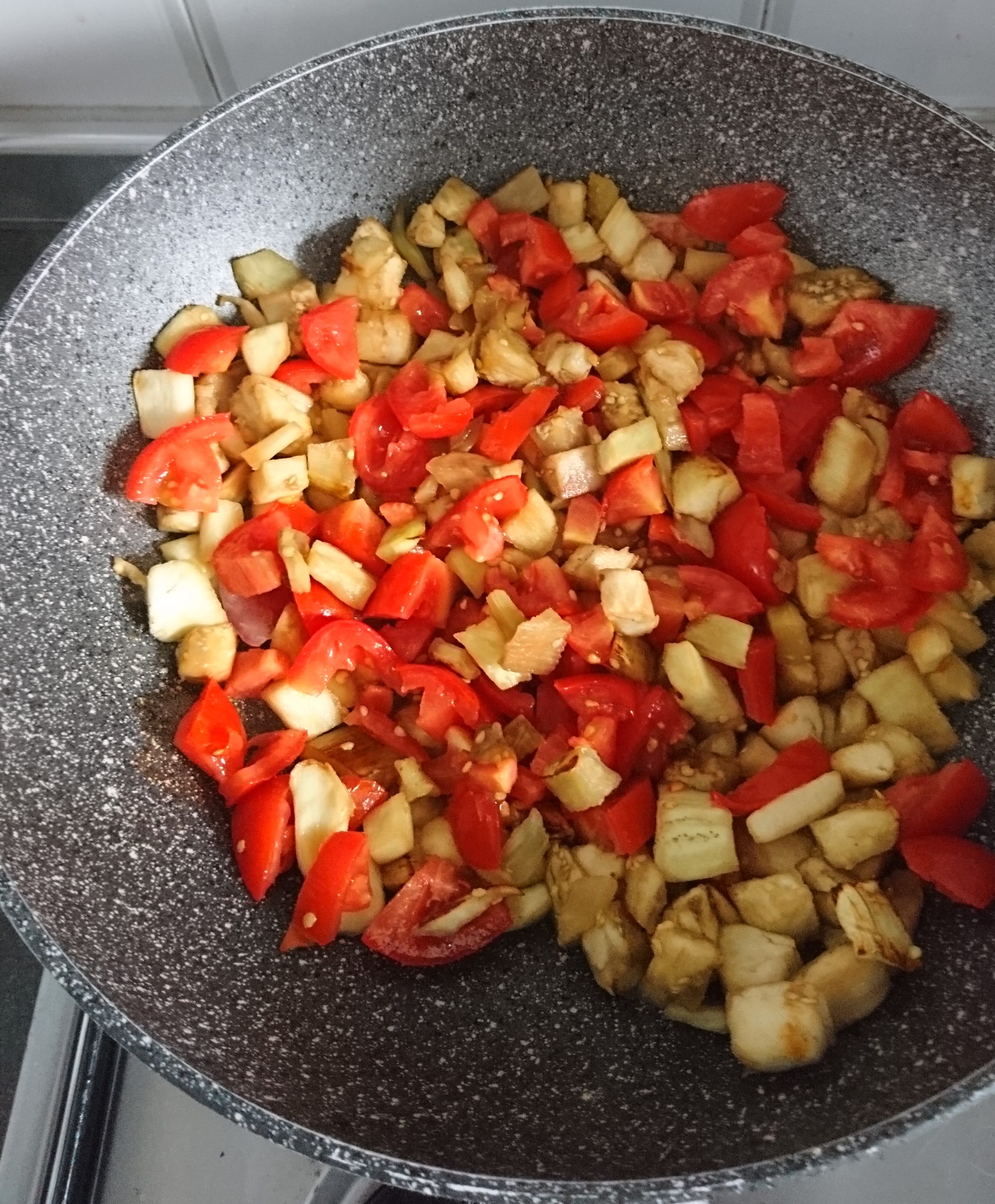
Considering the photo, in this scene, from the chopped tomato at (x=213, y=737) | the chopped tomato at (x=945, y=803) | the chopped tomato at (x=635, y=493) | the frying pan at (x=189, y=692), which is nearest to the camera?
the frying pan at (x=189, y=692)

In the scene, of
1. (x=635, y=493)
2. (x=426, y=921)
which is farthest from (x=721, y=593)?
(x=426, y=921)

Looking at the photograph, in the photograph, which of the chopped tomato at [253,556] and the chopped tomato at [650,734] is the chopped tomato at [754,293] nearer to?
the chopped tomato at [650,734]

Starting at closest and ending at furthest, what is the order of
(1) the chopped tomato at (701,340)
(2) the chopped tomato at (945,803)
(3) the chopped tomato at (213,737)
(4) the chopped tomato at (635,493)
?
(2) the chopped tomato at (945,803) < (3) the chopped tomato at (213,737) < (4) the chopped tomato at (635,493) < (1) the chopped tomato at (701,340)

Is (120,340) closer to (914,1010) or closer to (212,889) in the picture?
(212,889)

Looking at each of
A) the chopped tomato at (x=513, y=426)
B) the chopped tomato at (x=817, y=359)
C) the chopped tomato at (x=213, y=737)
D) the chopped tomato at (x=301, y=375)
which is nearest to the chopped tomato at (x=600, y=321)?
the chopped tomato at (x=513, y=426)

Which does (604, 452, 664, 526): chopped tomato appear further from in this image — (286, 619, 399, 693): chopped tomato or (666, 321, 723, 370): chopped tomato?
(286, 619, 399, 693): chopped tomato

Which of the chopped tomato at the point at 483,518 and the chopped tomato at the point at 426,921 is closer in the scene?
the chopped tomato at the point at 426,921
